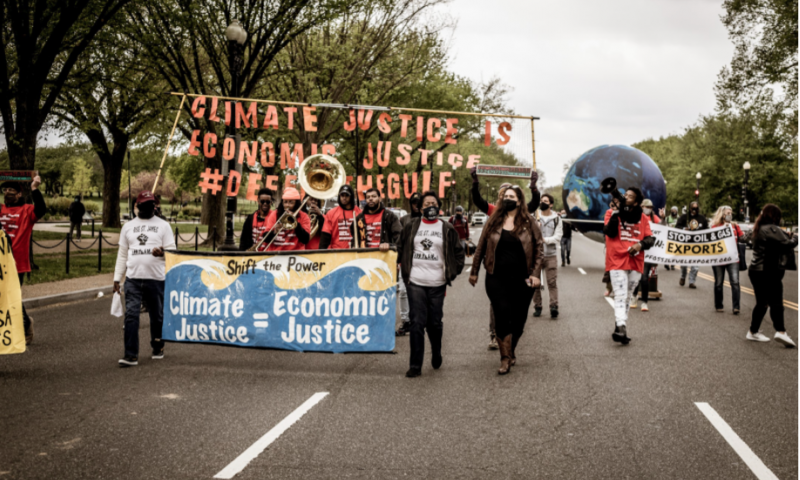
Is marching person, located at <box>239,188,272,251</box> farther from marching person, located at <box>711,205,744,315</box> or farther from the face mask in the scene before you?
marching person, located at <box>711,205,744,315</box>

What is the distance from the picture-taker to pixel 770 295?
8461 mm

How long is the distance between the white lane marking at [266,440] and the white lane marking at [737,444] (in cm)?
307

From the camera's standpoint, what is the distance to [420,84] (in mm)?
37188

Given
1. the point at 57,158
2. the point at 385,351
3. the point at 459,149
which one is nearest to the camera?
the point at 385,351

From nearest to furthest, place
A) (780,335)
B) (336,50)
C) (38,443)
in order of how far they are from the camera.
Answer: (38,443) → (780,335) → (336,50)

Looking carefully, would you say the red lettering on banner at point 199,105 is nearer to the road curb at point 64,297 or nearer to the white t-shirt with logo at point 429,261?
the road curb at point 64,297

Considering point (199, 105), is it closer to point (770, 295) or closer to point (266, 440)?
point (266, 440)

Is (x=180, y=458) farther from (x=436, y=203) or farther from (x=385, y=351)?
(x=436, y=203)

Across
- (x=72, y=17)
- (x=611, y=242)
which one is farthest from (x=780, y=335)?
(x=72, y=17)

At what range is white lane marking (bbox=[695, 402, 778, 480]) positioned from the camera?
4.21 meters

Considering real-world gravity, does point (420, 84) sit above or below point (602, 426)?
above

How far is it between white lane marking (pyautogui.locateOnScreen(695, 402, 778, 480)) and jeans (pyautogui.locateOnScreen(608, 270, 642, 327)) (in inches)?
108

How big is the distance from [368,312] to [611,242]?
3.60m

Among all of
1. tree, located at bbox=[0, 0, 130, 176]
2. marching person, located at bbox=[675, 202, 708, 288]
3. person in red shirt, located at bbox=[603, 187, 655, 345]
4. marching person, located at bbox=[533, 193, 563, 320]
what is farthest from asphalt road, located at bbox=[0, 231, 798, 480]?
tree, located at bbox=[0, 0, 130, 176]
